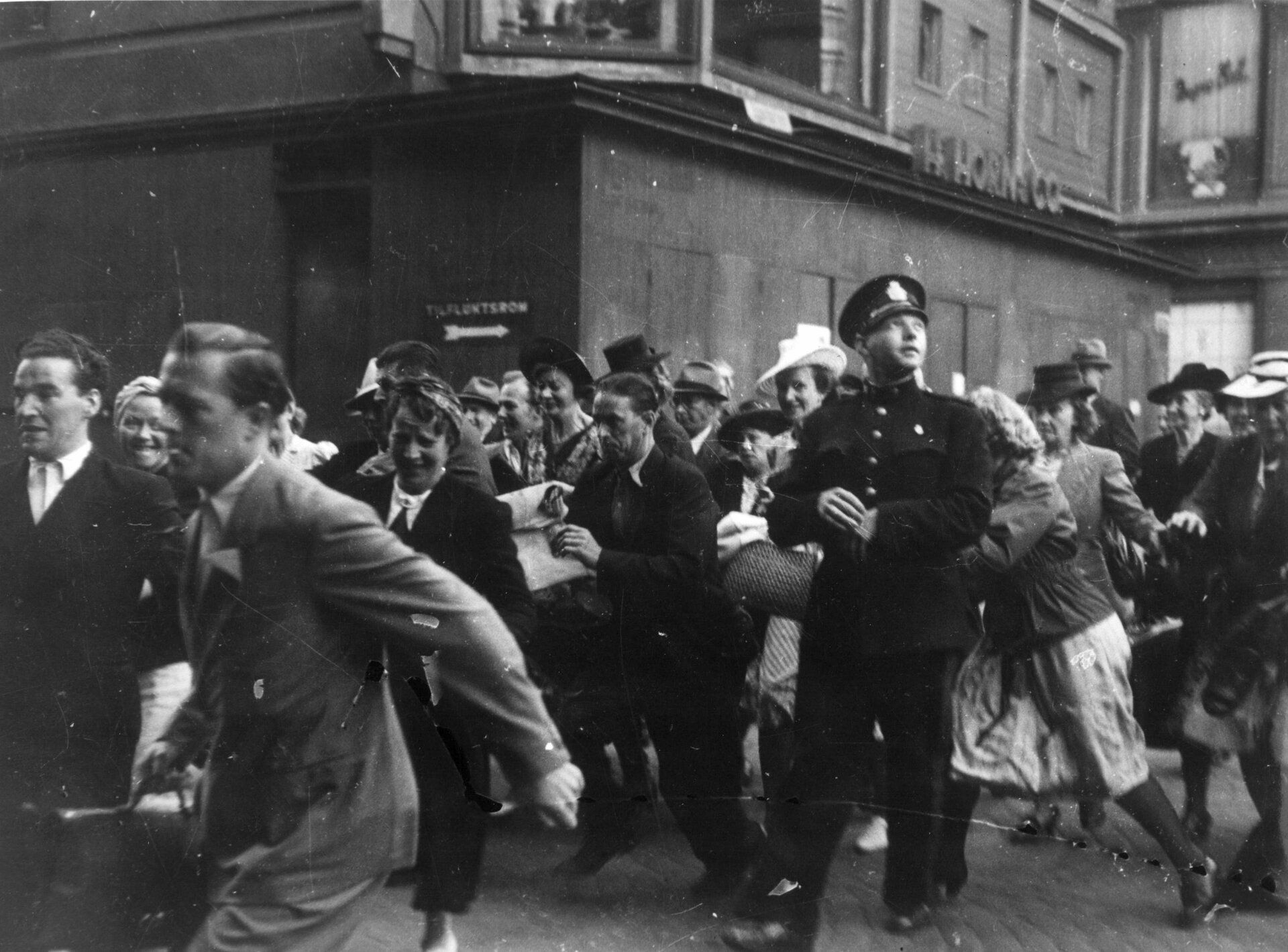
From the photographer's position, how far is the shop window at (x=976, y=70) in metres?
4.08

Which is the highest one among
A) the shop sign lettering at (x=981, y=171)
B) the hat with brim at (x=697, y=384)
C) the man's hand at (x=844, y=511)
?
the shop sign lettering at (x=981, y=171)

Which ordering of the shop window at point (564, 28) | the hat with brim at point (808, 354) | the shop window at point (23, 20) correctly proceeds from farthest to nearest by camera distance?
1. the shop window at point (23, 20)
2. the hat with brim at point (808, 354)
3. the shop window at point (564, 28)

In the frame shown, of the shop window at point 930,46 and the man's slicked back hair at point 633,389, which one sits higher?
the shop window at point 930,46

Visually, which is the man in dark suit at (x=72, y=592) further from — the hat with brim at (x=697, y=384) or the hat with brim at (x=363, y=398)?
the hat with brim at (x=697, y=384)

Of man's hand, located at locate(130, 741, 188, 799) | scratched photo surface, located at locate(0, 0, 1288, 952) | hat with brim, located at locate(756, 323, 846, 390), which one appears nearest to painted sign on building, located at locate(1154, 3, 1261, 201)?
scratched photo surface, located at locate(0, 0, 1288, 952)

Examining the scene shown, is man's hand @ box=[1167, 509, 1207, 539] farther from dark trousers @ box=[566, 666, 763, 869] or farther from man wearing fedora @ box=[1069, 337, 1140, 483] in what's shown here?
dark trousers @ box=[566, 666, 763, 869]

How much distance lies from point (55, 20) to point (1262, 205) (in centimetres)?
391

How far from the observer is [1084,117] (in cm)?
420

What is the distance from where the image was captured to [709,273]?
13.3ft

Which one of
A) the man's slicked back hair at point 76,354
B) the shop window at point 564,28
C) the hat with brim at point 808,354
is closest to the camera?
the shop window at point 564,28

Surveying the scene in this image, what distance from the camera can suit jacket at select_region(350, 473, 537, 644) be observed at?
3926 mm

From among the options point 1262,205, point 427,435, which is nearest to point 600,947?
point 427,435

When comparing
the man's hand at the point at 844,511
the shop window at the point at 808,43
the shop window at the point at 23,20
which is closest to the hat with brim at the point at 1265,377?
the man's hand at the point at 844,511

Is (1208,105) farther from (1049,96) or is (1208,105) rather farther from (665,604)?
(665,604)
